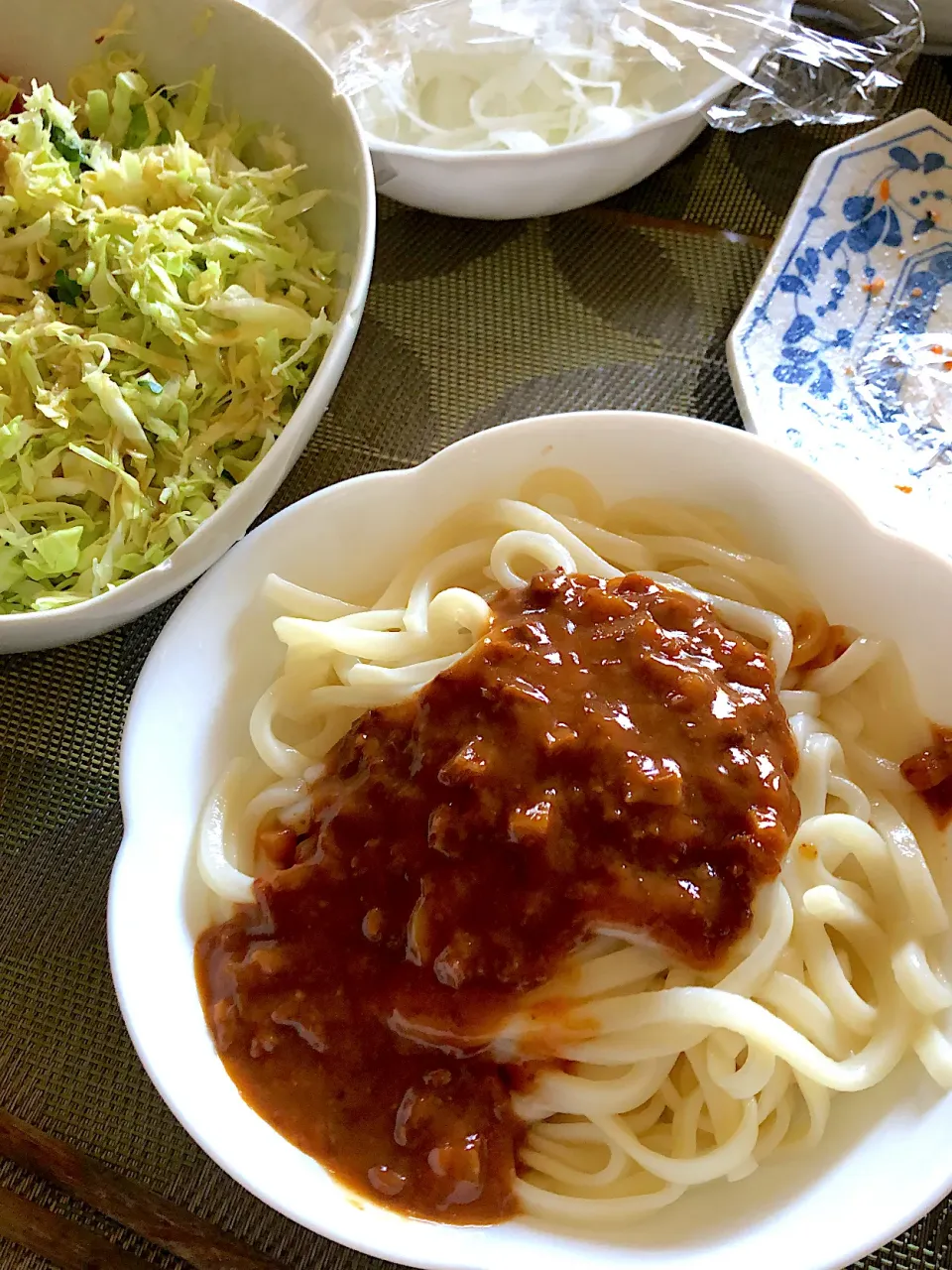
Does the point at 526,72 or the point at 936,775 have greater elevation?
the point at 526,72

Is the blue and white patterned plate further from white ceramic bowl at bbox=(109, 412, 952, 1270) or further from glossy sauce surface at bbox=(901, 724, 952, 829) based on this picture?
glossy sauce surface at bbox=(901, 724, 952, 829)

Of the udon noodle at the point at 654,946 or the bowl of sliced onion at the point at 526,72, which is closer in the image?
the udon noodle at the point at 654,946

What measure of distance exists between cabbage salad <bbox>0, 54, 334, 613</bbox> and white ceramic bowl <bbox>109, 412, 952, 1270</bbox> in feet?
0.80

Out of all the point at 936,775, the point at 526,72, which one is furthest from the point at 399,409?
the point at 936,775

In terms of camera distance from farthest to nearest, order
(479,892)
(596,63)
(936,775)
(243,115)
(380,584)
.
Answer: (596,63) < (243,115) < (380,584) < (936,775) < (479,892)

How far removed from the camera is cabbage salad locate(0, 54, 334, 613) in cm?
198

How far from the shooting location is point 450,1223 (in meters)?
1.49

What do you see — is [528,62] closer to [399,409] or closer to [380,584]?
[399,409]

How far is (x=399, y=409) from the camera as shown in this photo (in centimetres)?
243

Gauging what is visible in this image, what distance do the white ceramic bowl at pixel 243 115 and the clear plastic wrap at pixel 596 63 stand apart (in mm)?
268

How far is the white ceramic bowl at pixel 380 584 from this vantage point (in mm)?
1427

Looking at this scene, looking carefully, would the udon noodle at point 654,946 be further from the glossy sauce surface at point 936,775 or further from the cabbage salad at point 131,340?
the cabbage salad at point 131,340

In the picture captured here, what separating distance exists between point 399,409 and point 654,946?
134 centimetres

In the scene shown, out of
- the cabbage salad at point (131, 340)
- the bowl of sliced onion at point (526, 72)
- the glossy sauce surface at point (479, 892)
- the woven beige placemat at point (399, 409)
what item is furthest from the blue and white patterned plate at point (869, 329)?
the cabbage salad at point (131, 340)
